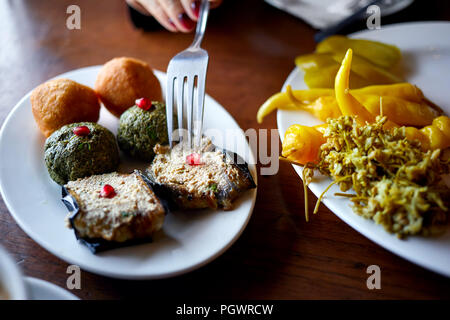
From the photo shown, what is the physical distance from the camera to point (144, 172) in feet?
4.33

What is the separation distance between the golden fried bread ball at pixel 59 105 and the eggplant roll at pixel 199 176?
33 cm

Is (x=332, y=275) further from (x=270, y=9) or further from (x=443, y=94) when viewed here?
(x=270, y=9)

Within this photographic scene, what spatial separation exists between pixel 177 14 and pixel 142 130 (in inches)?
28.5

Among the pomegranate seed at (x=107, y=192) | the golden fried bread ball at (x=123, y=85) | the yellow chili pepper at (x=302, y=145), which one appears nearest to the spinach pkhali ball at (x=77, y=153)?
the pomegranate seed at (x=107, y=192)

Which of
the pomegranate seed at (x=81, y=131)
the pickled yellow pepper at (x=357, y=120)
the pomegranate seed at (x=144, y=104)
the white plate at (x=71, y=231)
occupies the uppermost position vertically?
the pomegranate seed at (x=144, y=104)

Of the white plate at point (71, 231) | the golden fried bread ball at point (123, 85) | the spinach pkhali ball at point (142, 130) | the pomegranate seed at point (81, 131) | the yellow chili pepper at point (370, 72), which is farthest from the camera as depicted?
the yellow chili pepper at point (370, 72)

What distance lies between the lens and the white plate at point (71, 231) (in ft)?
3.39

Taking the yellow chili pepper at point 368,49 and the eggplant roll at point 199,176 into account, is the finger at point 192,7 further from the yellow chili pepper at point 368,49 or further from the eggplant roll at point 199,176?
the eggplant roll at point 199,176

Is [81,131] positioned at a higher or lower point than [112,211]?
higher

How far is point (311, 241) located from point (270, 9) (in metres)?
1.57

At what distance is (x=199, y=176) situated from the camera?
1255 millimetres

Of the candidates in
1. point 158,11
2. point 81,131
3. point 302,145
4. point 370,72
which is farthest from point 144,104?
point 370,72

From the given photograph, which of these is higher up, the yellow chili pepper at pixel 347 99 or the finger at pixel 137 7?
the finger at pixel 137 7

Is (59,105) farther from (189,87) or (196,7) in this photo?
(196,7)
